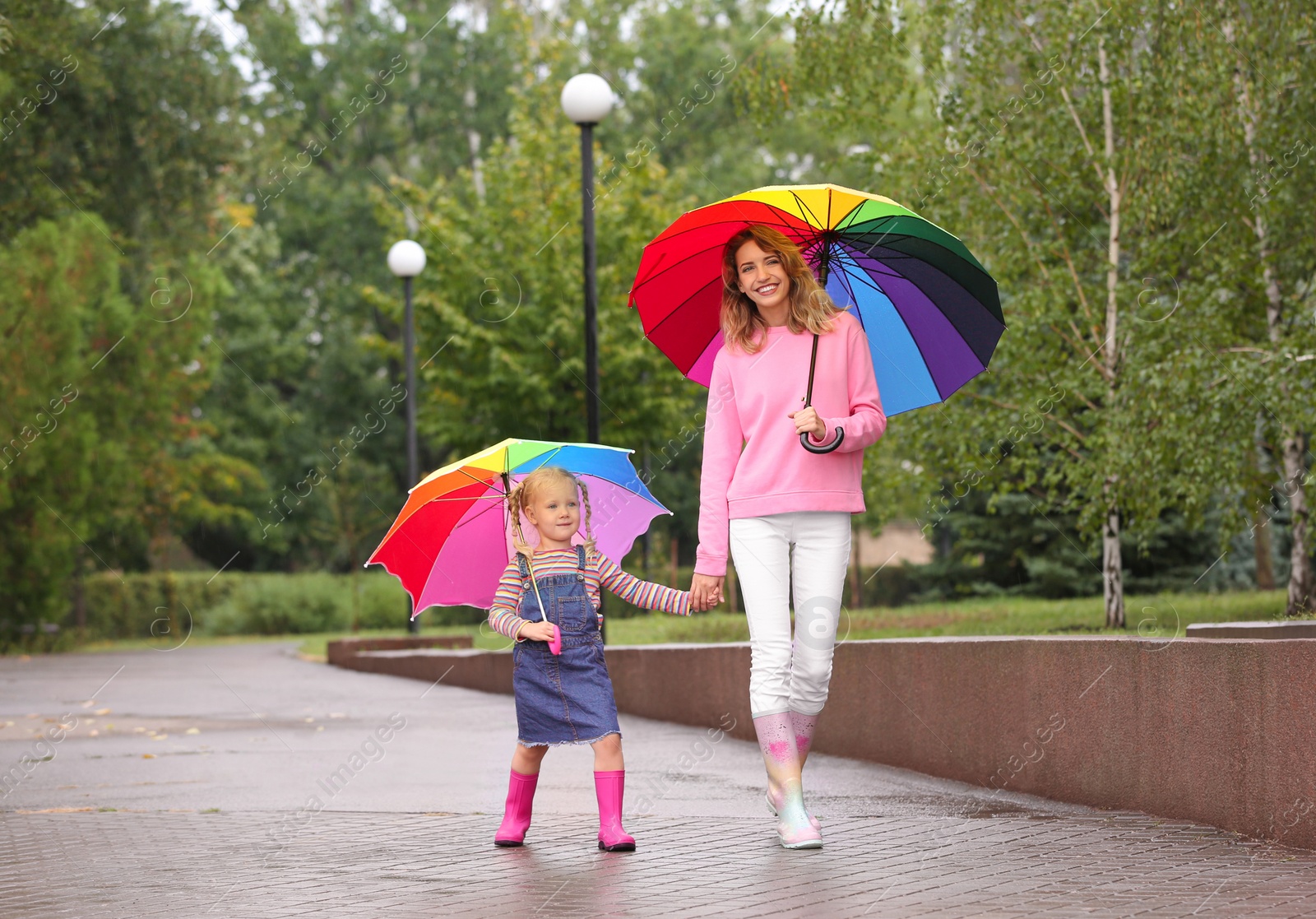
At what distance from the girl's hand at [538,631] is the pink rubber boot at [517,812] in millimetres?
586

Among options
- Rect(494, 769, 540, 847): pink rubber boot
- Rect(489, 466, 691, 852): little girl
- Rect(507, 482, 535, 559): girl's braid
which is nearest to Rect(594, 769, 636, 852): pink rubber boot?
Rect(489, 466, 691, 852): little girl

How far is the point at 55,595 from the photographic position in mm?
28328

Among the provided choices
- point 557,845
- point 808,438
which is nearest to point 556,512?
point 808,438

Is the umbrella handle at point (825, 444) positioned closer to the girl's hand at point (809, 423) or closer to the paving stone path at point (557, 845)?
the girl's hand at point (809, 423)

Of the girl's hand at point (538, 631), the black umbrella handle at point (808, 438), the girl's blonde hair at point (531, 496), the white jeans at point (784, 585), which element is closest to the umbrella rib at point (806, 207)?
the black umbrella handle at point (808, 438)

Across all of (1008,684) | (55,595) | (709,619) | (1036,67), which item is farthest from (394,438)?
(1008,684)

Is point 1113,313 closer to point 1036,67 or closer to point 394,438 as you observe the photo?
point 1036,67

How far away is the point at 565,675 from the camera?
5.46 meters

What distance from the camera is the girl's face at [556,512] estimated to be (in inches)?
216

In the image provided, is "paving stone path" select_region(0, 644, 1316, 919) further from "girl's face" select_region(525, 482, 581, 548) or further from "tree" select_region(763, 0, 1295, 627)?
"tree" select_region(763, 0, 1295, 627)

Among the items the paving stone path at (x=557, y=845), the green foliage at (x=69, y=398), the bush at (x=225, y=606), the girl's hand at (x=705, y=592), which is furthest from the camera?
the bush at (x=225, y=606)

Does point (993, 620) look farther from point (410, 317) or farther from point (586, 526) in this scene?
point (410, 317)

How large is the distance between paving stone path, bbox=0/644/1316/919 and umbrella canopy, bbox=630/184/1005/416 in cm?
177

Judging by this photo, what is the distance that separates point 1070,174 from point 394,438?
1240 inches
